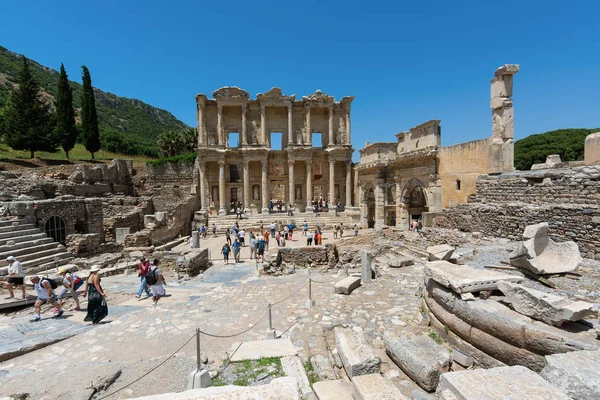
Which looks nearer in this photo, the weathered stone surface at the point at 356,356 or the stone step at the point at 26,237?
the weathered stone surface at the point at 356,356

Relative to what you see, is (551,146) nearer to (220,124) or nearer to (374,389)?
(220,124)

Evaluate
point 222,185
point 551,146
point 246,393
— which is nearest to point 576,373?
point 246,393

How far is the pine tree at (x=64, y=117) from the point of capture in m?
32.7

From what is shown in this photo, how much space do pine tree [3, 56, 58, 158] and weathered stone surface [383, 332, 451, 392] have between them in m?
39.3

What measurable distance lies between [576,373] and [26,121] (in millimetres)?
42001

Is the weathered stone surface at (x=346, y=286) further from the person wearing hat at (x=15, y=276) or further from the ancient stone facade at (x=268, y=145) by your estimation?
the ancient stone facade at (x=268, y=145)

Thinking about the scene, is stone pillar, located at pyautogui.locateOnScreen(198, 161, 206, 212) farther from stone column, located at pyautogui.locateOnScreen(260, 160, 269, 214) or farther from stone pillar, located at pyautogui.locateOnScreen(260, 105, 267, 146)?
stone pillar, located at pyautogui.locateOnScreen(260, 105, 267, 146)

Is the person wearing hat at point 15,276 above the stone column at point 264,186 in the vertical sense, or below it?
below

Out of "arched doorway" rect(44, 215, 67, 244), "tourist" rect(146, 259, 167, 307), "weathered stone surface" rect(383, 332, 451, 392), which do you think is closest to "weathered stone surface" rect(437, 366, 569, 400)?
"weathered stone surface" rect(383, 332, 451, 392)

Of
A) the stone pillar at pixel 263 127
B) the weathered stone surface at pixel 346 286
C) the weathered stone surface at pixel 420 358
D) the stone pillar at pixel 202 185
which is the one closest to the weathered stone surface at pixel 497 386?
the weathered stone surface at pixel 420 358

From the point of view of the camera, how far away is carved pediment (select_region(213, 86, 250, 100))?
28250mm

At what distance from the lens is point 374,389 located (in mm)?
3430

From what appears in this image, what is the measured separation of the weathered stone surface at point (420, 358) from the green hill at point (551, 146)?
4360cm

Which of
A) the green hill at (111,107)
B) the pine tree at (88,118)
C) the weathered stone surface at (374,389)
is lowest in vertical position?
the weathered stone surface at (374,389)
